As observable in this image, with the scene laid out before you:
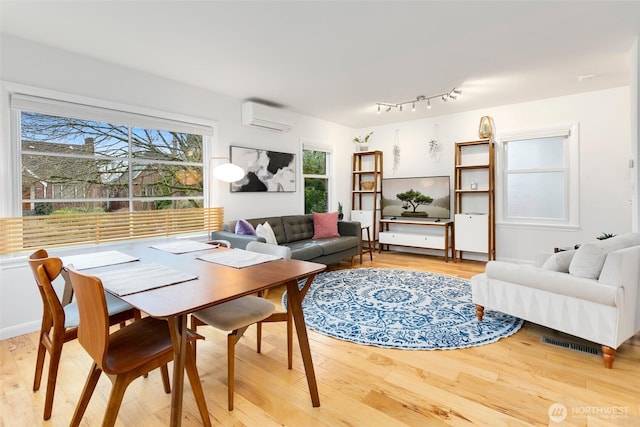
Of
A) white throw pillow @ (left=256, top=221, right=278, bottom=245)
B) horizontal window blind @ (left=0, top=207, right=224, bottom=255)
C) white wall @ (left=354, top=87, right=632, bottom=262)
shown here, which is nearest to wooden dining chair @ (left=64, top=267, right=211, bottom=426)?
horizontal window blind @ (left=0, top=207, right=224, bottom=255)

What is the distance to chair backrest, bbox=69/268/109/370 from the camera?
1193mm

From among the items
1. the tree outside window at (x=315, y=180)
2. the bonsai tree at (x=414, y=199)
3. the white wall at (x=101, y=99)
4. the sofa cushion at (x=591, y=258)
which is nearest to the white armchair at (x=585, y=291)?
the sofa cushion at (x=591, y=258)

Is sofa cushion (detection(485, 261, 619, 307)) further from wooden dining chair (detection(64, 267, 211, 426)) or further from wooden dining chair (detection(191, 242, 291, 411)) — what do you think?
wooden dining chair (detection(64, 267, 211, 426))

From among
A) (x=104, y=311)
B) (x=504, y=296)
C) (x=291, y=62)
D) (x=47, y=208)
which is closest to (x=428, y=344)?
(x=504, y=296)

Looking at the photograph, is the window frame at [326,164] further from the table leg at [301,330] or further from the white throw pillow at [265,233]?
the table leg at [301,330]

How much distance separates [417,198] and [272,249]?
406 centimetres

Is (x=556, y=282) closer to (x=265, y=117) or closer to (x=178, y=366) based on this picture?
(x=178, y=366)

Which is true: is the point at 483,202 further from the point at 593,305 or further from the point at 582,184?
the point at 593,305

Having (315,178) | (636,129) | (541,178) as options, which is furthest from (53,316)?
(541,178)

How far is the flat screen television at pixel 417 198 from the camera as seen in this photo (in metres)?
5.48

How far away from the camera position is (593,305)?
2.11 meters

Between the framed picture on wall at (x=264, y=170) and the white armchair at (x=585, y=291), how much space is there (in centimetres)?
322

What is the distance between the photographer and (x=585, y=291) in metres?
2.13

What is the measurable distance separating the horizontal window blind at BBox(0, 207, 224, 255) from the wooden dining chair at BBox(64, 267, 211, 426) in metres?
1.95
